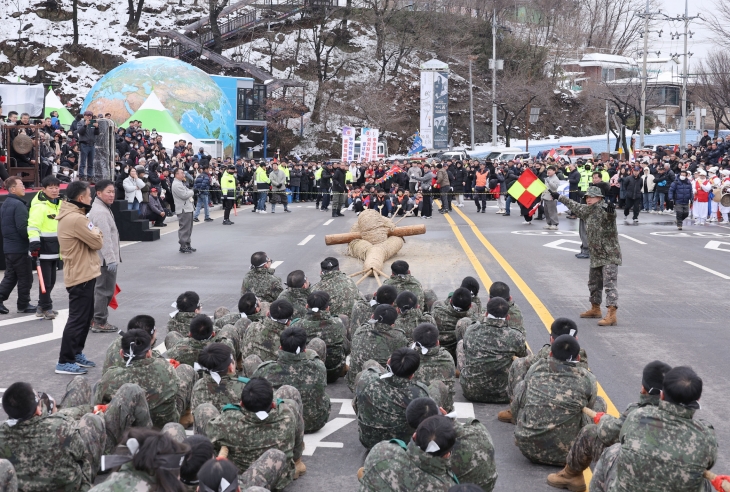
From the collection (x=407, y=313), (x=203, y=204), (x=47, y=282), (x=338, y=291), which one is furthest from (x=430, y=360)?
(x=203, y=204)

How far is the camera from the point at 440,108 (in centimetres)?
6138

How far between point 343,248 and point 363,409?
14.1m

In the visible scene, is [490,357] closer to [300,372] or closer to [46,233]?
[300,372]

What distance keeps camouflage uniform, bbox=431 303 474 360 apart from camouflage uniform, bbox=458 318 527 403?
4.05ft

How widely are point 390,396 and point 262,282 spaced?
5.26 metres

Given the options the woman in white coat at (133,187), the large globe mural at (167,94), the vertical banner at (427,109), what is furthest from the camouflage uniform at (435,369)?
the vertical banner at (427,109)

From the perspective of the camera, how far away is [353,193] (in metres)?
30.7

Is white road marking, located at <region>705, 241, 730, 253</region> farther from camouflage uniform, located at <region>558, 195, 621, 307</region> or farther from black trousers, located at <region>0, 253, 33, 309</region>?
black trousers, located at <region>0, 253, 33, 309</region>

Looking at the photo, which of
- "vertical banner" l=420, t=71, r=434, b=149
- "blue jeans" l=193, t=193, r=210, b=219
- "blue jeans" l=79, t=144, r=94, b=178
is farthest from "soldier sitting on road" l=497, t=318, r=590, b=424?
"vertical banner" l=420, t=71, r=434, b=149

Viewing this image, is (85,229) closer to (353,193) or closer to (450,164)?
(353,193)

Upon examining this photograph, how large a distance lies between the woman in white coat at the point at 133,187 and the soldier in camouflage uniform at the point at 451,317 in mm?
15126

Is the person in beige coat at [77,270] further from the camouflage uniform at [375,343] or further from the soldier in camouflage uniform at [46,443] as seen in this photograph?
the soldier in camouflage uniform at [46,443]

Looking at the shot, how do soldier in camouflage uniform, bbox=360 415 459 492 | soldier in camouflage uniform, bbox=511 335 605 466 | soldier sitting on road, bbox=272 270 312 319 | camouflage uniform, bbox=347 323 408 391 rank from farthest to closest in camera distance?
1. soldier sitting on road, bbox=272 270 312 319
2. camouflage uniform, bbox=347 323 408 391
3. soldier in camouflage uniform, bbox=511 335 605 466
4. soldier in camouflage uniform, bbox=360 415 459 492

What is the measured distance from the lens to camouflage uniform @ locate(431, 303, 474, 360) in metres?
9.79
